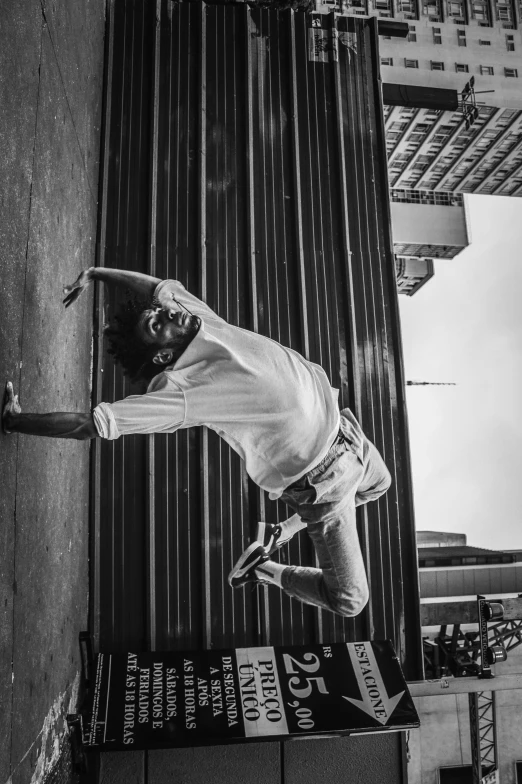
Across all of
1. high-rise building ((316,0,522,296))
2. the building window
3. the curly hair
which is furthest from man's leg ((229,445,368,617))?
high-rise building ((316,0,522,296))

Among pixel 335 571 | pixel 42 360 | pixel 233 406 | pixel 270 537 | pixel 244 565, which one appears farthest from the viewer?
pixel 244 565

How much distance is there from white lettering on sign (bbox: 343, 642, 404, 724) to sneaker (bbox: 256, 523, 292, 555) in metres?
2.33

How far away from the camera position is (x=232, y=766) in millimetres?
8641

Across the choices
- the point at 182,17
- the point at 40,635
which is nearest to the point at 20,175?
the point at 40,635

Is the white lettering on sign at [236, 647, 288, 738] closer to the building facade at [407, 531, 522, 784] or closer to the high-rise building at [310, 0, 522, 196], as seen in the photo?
the building facade at [407, 531, 522, 784]

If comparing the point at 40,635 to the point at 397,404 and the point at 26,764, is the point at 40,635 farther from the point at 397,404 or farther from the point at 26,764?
the point at 397,404

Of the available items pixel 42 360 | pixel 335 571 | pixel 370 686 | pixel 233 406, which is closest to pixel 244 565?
pixel 335 571

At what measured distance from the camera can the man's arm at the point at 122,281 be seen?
6.00 metres

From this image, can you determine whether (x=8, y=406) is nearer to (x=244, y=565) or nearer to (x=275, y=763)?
(x=244, y=565)

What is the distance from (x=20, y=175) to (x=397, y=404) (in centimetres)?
644

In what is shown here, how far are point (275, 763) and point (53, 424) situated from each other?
5.98 m

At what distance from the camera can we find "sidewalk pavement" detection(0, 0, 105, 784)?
19.0 feet

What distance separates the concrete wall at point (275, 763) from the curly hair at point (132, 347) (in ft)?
18.0

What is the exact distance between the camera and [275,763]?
8.75 metres
